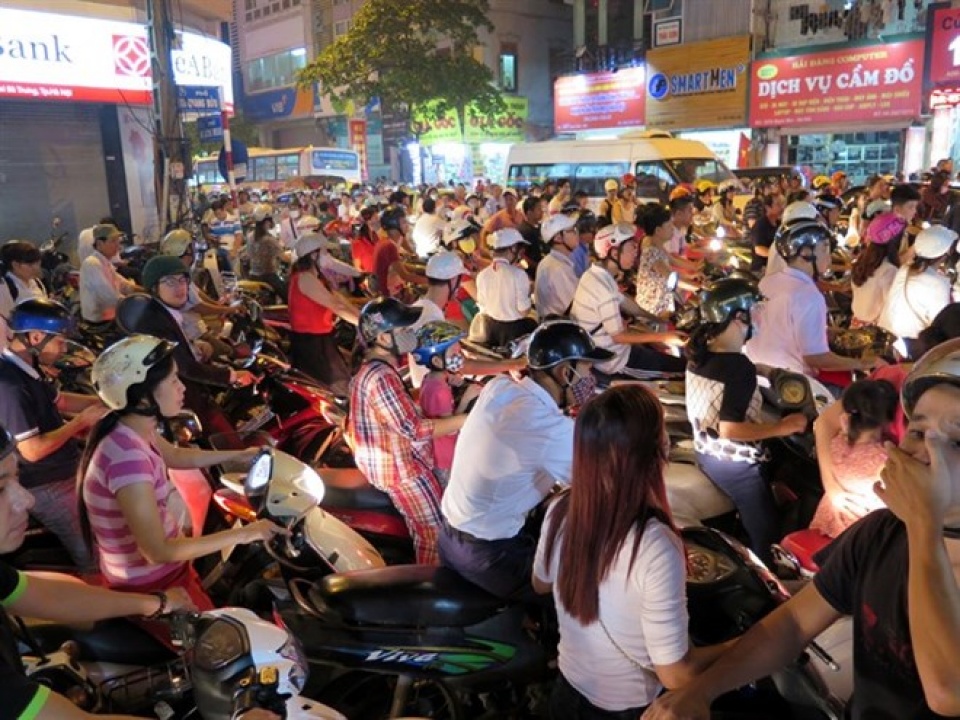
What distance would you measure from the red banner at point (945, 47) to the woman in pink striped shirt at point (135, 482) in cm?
2255

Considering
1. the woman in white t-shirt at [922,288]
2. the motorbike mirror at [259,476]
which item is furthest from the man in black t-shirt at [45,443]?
the woman in white t-shirt at [922,288]

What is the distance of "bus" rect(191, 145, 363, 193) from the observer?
33219 mm

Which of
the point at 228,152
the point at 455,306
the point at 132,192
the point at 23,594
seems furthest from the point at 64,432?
the point at 132,192

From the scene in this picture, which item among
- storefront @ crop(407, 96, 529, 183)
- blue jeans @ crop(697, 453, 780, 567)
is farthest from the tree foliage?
blue jeans @ crop(697, 453, 780, 567)

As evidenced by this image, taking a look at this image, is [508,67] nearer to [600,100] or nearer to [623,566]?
[600,100]

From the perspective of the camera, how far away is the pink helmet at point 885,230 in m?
6.04

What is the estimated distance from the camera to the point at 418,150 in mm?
37375

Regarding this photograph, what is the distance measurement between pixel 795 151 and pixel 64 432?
25.5 metres

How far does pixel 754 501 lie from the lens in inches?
161

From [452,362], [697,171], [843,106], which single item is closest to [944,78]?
[843,106]

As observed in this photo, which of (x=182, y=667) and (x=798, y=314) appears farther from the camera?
(x=798, y=314)

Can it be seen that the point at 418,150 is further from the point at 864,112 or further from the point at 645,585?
the point at 645,585

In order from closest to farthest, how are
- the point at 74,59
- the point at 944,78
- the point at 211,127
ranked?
the point at 211,127, the point at 74,59, the point at 944,78

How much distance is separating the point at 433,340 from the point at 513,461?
4.46ft
